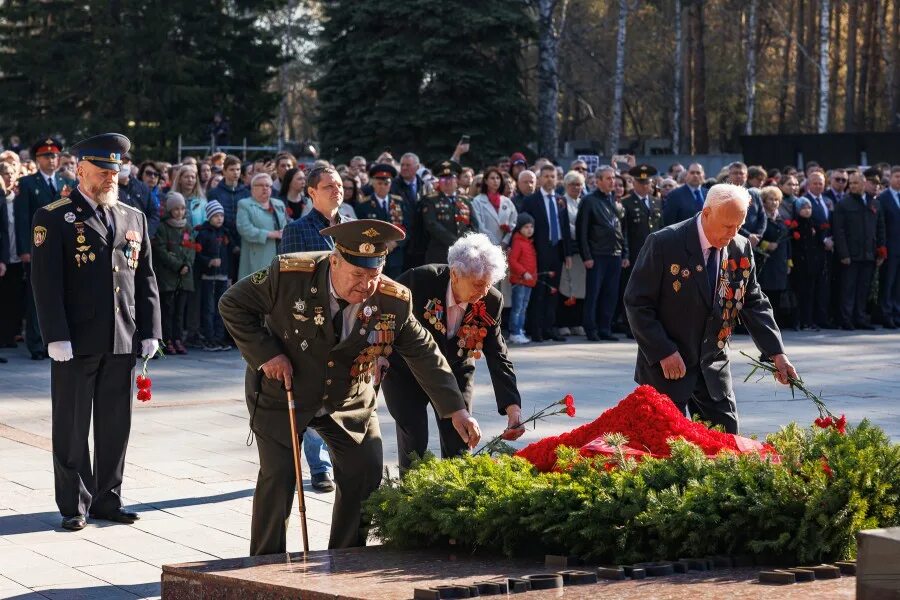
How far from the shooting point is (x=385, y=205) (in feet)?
48.6

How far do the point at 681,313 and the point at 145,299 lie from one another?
3019mm

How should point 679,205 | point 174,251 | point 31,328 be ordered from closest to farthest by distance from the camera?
point 31,328
point 174,251
point 679,205

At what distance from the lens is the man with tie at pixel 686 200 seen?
54.2ft

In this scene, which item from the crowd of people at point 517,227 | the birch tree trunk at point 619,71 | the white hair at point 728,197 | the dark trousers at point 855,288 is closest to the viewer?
the white hair at point 728,197

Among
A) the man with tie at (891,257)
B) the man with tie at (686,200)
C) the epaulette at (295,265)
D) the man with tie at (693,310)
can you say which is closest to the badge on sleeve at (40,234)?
the epaulette at (295,265)

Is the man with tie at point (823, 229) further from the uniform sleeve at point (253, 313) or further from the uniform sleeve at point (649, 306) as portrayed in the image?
the uniform sleeve at point (253, 313)

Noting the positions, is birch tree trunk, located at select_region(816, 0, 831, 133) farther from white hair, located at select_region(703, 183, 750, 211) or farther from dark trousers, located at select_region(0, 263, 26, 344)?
white hair, located at select_region(703, 183, 750, 211)

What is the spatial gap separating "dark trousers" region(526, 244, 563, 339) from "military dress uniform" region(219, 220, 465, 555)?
394 inches

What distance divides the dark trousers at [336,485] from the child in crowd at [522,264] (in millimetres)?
9546

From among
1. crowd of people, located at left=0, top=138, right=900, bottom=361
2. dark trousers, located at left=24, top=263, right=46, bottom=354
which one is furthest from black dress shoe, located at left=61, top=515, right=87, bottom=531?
dark trousers, located at left=24, top=263, right=46, bottom=354

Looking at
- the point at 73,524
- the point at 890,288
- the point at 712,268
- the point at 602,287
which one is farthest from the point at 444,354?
the point at 890,288

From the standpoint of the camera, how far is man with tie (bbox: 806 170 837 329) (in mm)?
18422

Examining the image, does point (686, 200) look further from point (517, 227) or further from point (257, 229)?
point (257, 229)

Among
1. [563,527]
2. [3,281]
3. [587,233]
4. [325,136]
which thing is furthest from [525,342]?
[325,136]
